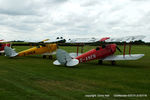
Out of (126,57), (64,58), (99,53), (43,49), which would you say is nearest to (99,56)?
(99,53)

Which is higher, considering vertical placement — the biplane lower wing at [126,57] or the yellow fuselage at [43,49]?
the yellow fuselage at [43,49]

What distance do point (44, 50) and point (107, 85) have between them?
1337cm

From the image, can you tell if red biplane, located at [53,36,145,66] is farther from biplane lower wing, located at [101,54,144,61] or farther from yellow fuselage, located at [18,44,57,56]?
yellow fuselage, located at [18,44,57,56]

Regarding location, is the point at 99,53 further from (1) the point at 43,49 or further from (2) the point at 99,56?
(1) the point at 43,49

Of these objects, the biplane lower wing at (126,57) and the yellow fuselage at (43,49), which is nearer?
the biplane lower wing at (126,57)

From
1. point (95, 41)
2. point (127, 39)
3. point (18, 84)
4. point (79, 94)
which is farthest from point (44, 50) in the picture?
point (79, 94)

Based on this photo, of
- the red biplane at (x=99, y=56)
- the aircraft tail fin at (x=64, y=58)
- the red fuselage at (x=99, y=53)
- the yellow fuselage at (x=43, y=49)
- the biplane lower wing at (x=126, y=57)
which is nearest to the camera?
the aircraft tail fin at (x=64, y=58)

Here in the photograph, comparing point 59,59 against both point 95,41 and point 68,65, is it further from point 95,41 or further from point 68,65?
point 95,41

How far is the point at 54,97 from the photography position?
5148 millimetres

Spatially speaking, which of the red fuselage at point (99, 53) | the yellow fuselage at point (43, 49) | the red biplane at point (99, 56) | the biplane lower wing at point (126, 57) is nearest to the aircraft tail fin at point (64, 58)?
the red biplane at point (99, 56)

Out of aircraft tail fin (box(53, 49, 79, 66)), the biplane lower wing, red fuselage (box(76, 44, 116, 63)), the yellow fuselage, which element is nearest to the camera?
aircraft tail fin (box(53, 49, 79, 66))

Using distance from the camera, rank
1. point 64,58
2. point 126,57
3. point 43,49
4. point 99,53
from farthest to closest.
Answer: point 43,49 < point 99,53 < point 126,57 < point 64,58

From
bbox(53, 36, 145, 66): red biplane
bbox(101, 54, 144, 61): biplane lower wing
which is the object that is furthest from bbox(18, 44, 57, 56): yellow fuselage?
bbox(101, 54, 144, 61): biplane lower wing

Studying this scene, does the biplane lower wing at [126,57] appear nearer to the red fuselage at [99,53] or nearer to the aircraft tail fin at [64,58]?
the red fuselage at [99,53]
